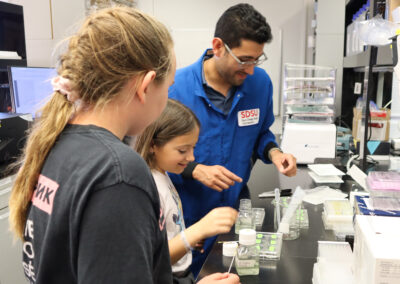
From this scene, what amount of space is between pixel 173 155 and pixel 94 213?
77 centimetres

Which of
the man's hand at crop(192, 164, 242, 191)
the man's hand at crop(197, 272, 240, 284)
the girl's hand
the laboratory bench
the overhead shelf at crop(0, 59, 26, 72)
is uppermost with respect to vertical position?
the overhead shelf at crop(0, 59, 26, 72)

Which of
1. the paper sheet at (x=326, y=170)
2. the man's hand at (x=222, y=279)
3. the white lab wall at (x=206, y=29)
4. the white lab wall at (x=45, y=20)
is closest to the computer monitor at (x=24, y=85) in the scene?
the white lab wall at (x=45, y=20)

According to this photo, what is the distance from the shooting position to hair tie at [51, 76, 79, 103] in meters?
0.66

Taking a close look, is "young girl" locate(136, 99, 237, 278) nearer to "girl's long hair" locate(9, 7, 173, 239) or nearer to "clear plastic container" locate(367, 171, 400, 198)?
"clear plastic container" locate(367, 171, 400, 198)

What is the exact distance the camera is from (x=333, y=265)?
1051mm

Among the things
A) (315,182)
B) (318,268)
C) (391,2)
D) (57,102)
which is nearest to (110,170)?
(57,102)

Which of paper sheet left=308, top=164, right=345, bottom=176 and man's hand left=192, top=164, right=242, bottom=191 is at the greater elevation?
man's hand left=192, top=164, right=242, bottom=191

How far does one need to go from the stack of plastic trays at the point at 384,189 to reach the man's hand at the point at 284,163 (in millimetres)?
611

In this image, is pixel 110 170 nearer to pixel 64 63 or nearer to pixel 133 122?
pixel 133 122

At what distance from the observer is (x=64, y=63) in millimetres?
683

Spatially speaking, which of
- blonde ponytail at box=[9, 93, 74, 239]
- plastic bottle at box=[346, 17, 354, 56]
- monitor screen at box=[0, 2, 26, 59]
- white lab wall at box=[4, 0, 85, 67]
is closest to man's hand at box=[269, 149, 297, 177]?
blonde ponytail at box=[9, 93, 74, 239]

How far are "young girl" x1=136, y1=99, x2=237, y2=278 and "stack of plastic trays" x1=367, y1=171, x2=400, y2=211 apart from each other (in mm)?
407

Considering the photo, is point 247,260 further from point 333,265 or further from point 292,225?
point 292,225

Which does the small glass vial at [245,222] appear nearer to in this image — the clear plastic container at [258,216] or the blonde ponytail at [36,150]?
the clear plastic container at [258,216]
